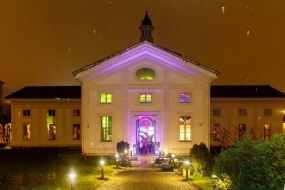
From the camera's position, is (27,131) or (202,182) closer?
(202,182)

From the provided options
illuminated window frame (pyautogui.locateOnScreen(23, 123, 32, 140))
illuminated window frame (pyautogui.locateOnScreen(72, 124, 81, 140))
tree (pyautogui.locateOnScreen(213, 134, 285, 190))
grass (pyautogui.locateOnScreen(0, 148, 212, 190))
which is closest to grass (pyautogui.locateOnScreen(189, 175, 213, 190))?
grass (pyautogui.locateOnScreen(0, 148, 212, 190))

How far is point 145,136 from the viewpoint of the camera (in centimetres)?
2705

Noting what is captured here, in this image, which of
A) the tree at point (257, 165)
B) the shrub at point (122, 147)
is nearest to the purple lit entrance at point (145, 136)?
the shrub at point (122, 147)

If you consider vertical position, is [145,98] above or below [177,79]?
below

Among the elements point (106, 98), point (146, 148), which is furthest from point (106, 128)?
point (146, 148)

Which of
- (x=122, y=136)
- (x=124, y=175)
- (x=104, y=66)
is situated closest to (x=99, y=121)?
(x=122, y=136)

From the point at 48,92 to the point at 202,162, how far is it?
2203 centimetres

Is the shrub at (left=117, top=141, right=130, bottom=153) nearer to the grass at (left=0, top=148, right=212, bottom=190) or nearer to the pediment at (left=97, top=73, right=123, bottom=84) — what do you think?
the grass at (left=0, top=148, right=212, bottom=190)

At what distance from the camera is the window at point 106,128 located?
89.5 ft

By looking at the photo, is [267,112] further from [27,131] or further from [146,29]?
[27,131]

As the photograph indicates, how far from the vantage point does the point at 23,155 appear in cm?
2800

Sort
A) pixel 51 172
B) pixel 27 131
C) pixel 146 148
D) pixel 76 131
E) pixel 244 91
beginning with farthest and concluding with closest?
1. pixel 244 91
2. pixel 27 131
3. pixel 76 131
4. pixel 146 148
5. pixel 51 172

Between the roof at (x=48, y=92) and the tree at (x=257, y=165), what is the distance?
24752mm

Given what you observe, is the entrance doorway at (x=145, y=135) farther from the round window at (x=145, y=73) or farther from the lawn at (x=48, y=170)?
the round window at (x=145, y=73)
